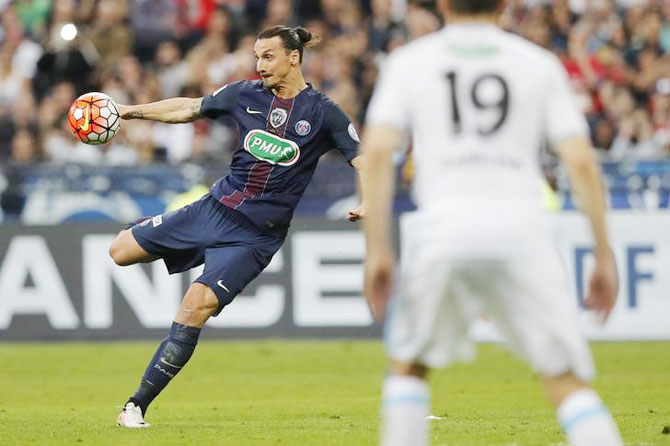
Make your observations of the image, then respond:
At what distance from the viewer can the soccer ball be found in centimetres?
940

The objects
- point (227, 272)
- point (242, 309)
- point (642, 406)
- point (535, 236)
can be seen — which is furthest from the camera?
point (242, 309)

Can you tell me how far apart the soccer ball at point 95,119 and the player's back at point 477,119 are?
178 inches

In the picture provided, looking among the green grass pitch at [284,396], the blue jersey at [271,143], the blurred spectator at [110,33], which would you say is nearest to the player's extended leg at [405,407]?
the green grass pitch at [284,396]

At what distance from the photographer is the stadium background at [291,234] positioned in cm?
1099

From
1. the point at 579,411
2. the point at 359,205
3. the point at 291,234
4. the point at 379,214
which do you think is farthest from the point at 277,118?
the point at 291,234

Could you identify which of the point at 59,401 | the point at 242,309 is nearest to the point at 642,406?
the point at 59,401

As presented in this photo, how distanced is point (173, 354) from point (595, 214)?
4470 millimetres

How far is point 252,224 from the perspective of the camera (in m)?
9.39

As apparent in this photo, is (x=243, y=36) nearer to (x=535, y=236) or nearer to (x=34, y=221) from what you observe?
(x=34, y=221)

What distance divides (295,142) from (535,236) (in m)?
4.48

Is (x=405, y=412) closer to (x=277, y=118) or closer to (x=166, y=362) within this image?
(x=166, y=362)

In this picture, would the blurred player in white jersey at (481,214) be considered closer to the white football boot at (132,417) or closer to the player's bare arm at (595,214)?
the player's bare arm at (595,214)

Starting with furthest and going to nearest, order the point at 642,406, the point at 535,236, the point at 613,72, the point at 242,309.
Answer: the point at 613,72
the point at 242,309
the point at 642,406
the point at 535,236

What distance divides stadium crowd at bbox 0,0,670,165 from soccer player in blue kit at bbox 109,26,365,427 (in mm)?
7767
